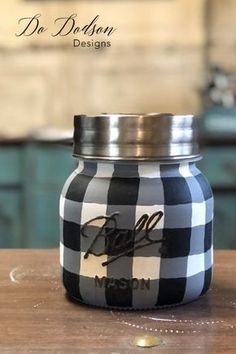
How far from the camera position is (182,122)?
52 cm

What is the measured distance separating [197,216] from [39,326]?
15cm

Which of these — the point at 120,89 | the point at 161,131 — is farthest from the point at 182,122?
the point at 120,89

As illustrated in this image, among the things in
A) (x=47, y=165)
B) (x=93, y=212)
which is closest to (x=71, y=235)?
(x=93, y=212)

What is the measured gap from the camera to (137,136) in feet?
1.65

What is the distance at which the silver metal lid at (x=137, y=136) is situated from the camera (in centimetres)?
50

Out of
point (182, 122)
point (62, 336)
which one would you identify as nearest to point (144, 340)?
point (62, 336)

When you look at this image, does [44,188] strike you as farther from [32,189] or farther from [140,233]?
[140,233]

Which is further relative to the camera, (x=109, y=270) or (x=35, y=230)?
(x=35, y=230)

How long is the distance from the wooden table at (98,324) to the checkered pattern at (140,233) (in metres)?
0.02

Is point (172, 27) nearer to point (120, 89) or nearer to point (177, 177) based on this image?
point (120, 89)

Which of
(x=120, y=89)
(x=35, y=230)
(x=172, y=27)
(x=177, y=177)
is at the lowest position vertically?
(x=35, y=230)

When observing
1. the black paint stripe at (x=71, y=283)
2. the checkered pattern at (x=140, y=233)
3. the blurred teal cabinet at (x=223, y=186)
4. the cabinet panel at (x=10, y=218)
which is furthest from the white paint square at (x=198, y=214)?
the cabinet panel at (x=10, y=218)

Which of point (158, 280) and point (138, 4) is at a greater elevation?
point (138, 4)

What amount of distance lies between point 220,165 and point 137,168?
1.16 meters
